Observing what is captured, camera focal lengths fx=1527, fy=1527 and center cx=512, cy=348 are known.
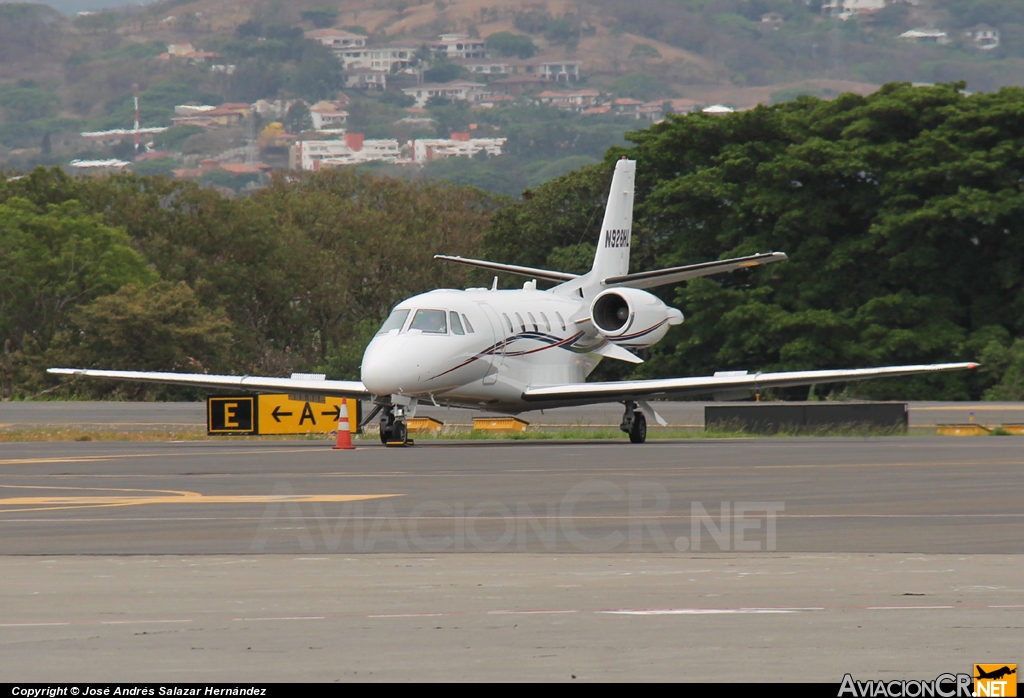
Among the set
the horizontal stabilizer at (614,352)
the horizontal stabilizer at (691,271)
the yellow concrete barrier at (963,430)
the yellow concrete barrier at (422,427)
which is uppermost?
the horizontal stabilizer at (691,271)

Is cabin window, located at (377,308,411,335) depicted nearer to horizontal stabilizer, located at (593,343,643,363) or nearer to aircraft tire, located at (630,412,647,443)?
aircraft tire, located at (630,412,647,443)

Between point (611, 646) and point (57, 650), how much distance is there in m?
2.76

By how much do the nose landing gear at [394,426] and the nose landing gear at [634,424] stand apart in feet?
15.8

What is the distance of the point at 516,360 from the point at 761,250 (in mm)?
33118

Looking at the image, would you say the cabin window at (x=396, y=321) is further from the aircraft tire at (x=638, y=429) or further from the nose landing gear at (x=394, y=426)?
the aircraft tire at (x=638, y=429)

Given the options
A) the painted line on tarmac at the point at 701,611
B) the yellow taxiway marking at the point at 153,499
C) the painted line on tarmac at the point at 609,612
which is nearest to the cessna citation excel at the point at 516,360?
the yellow taxiway marking at the point at 153,499

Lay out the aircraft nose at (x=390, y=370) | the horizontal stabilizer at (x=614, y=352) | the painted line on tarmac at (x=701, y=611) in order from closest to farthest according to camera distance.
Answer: the painted line on tarmac at (x=701, y=611), the aircraft nose at (x=390, y=370), the horizontal stabilizer at (x=614, y=352)

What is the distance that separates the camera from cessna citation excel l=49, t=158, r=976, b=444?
2772 centimetres

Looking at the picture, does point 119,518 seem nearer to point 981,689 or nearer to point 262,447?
point 981,689

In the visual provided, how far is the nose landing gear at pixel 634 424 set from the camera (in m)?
30.4

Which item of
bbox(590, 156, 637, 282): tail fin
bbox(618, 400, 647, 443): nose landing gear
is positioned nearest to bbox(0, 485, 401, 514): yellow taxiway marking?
bbox(618, 400, 647, 443): nose landing gear

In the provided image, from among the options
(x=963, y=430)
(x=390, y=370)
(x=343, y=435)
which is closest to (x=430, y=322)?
(x=390, y=370)

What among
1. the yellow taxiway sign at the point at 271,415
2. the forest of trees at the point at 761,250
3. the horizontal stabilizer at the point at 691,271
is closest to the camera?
the horizontal stabilizer at the point at 691,271

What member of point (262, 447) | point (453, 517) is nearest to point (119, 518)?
point (453, 517)
